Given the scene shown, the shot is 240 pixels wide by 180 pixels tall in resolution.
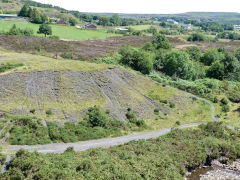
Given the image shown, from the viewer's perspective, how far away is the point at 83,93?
4184 centimetres

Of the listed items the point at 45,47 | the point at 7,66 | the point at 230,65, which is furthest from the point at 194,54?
the point at 7,66

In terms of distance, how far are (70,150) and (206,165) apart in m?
18.0

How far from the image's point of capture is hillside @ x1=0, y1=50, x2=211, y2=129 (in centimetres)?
3719

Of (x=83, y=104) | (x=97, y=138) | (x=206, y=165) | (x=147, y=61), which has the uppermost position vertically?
(x=147, y=61)

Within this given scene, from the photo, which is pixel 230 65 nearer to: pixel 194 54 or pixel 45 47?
pixel 194 54

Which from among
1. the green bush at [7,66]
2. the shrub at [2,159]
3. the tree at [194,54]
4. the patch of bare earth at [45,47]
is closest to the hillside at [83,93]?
the green bush at [7,66]

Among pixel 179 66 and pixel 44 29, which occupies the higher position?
pixel 44 29

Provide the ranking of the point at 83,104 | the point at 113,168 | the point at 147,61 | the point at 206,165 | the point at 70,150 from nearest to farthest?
the point at 113,168, the point at 70,150, the point at 206,165, the point at 83,104, the point at 147,61

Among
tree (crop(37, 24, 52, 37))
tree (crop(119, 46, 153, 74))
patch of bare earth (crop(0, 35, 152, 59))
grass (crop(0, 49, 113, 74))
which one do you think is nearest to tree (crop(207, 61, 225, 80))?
tree (crop(119, 46, 153, 74))

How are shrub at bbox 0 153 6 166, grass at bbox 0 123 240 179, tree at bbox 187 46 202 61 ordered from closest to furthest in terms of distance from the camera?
grass at bbox 0 123 240 179 < shrub at bbox 0 153 6 166 < tree at bbox 187 46 202 61

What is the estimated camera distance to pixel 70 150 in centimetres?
2948

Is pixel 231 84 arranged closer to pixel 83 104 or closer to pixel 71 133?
pixel 83 104

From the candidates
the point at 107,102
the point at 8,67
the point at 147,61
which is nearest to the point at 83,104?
the point at 107,102

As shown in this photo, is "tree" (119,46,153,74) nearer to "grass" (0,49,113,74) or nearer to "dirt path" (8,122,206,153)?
"grass" (0,49,113,74)
